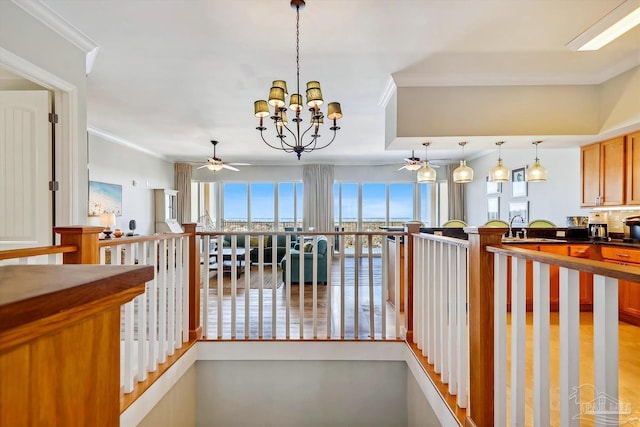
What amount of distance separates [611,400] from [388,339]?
2173 millimetres

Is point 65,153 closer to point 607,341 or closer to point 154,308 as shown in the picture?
point 154,308

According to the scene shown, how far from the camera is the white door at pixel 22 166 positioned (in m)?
2.49

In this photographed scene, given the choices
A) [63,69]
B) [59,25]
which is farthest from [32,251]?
[59,25]

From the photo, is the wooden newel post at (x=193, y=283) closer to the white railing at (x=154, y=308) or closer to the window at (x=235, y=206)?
the white railing at (x=154, y=308)

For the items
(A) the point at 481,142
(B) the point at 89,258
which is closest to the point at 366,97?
(A) the point at 481,142

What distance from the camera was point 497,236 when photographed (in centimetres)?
155

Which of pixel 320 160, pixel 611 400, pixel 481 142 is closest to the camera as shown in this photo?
pixel 611 400

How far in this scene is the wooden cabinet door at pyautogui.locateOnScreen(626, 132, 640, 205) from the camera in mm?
3561

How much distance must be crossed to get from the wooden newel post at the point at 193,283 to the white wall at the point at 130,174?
3895 mm

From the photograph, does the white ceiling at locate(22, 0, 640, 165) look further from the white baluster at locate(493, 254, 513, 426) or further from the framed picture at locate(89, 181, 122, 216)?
the white baluster at locate(493, 254, 513, 426)

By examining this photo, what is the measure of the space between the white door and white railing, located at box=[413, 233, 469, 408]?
118 inches

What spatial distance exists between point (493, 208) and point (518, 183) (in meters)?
1.06

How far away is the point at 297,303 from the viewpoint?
440 cm

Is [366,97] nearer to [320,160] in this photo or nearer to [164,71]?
[164,71]
